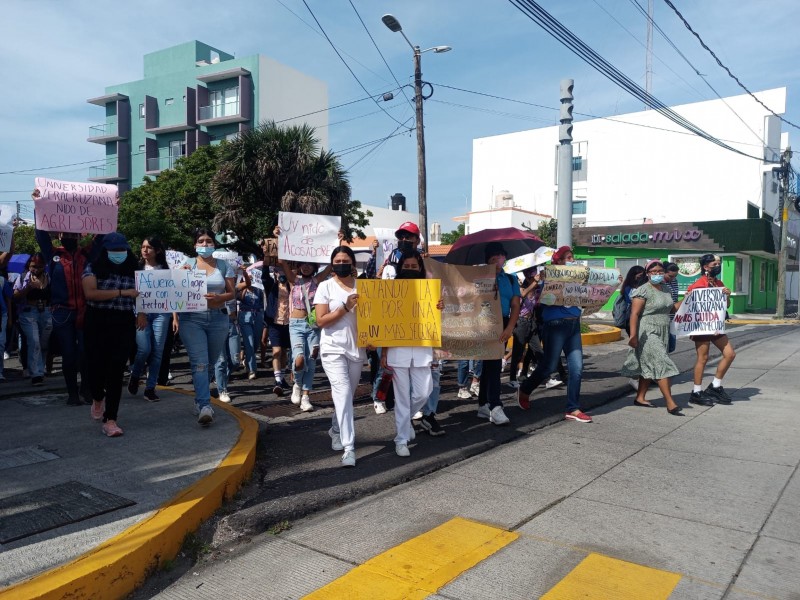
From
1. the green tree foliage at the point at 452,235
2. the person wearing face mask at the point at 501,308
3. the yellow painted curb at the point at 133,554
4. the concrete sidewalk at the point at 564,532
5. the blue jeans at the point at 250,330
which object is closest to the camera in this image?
the yellow painted curb at the point at 133,554

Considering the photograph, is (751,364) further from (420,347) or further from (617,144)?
(617,144)

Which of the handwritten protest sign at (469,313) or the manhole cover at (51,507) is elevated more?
the handwritten protest sign at (469,313)

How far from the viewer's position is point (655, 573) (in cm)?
338

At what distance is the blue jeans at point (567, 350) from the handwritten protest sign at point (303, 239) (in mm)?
2584

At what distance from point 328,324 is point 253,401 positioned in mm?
3063

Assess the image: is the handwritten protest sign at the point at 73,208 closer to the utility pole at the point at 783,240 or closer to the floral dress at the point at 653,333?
the floral dress at the point at 653,333

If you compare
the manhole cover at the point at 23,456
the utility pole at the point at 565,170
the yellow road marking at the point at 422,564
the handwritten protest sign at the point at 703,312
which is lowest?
the yellow road marking at the point at 422,564

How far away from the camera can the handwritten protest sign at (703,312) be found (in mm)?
7820

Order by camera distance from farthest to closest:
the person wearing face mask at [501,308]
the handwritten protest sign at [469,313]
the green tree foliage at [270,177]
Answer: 1. the green tree foliage at [270,177]
2. the person wearing face mask at [501,308]
3. the handwritten protest sign at [469,313]

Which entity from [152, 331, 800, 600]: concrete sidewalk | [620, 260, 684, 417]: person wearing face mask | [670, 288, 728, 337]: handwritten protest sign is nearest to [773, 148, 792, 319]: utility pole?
[670, 288, 728, 337]: handwritten protest sign

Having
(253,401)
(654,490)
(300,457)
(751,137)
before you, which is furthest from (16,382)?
(751,137)

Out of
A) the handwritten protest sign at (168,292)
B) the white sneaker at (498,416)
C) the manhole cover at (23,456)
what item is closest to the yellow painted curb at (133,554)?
the manhole cover at (23,456)

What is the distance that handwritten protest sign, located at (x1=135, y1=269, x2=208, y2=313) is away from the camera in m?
5.68

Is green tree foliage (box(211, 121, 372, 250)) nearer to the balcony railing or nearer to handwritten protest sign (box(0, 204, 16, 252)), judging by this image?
handwritten protest sign (box(0, 204, 16, 252))
